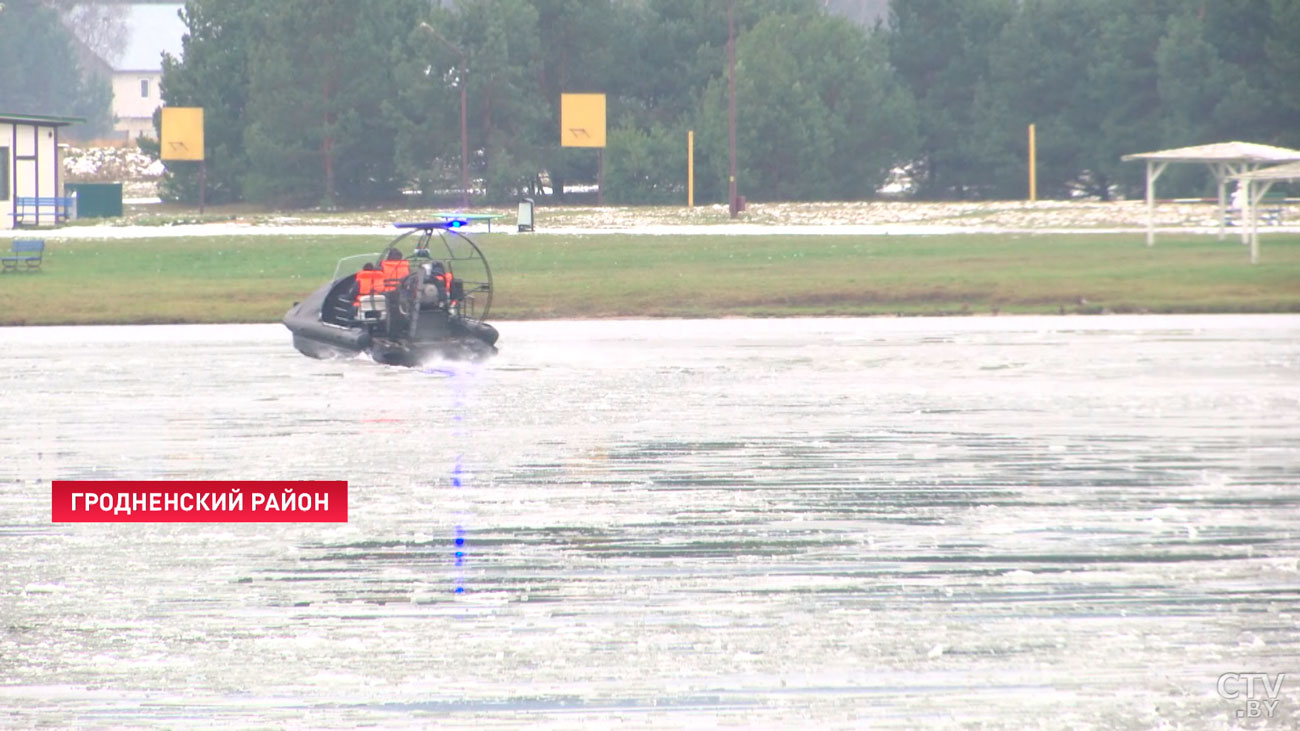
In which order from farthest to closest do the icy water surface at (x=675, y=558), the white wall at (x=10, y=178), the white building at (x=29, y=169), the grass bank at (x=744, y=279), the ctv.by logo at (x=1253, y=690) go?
the white building at (x=29, y=169) < the white wall at (x=10, y=178) < the grass bank at (x=744, y=279) < the icy water surface at (x=675, y=558) < the ctv.by logo at (x=1253, y=690)

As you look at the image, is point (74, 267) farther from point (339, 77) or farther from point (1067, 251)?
point (339, 77)

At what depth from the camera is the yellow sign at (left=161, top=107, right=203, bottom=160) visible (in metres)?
85.5

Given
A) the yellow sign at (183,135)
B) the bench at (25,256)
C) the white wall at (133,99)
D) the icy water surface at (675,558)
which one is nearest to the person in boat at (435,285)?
the icy water surface at (675,558)

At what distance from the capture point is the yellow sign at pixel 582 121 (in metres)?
82.4

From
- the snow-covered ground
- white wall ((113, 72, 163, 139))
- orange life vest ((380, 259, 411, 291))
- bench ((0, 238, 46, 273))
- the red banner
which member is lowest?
the red banner

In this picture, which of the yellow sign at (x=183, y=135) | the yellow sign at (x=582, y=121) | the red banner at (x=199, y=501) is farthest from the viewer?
the yellow sign at (x=183, y=135)

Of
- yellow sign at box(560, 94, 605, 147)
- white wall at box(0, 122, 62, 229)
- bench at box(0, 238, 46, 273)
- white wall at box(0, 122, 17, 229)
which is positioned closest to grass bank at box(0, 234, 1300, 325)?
bench at box(0, 238, 46, 273)

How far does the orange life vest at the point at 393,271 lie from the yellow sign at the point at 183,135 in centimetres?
6141

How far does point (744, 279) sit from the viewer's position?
39.6 meters

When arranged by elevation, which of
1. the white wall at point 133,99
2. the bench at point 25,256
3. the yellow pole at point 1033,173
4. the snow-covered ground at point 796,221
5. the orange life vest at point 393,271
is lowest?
the orange life vest at point 393,271

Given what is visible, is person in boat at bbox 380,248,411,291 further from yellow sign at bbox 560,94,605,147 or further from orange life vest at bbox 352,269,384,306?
yellow sign at bbox 560,94,605,147

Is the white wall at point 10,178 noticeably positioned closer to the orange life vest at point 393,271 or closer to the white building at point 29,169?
the white building at point 29,169

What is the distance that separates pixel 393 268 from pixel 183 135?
62654 millimetres

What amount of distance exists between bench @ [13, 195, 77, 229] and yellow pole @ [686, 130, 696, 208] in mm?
25487
